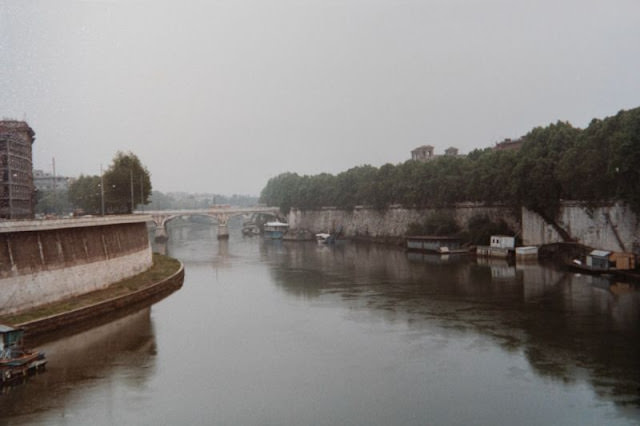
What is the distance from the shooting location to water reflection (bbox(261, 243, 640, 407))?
819 inches

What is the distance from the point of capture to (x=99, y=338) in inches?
1019

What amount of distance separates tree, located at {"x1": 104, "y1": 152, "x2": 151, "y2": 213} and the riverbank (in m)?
23.4

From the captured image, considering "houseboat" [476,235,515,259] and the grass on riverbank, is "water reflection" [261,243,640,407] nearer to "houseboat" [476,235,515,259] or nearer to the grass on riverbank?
"houseboat" [476,235,515,259]

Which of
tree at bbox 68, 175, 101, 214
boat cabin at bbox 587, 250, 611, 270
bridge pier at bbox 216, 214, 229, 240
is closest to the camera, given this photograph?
boat cabin at bbox 587, 250, 611, 270

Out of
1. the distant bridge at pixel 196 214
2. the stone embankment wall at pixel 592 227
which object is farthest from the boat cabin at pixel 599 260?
the distant bridge at pixel 196 214

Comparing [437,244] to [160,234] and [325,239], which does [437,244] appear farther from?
[160,234]

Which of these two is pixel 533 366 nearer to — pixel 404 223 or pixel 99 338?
pixel 99 338

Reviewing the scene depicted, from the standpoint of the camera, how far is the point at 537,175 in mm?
52000

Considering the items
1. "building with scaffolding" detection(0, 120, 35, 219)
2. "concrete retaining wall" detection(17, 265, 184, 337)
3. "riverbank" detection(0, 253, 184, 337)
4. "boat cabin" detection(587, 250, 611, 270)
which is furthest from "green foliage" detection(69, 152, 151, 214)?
"boat cabin" detection(587, 250, 611, 270)

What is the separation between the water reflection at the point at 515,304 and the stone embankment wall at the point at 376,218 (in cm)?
1140

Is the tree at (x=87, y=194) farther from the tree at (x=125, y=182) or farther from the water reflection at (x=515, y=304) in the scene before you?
the water reflection at (x=515, y=304)

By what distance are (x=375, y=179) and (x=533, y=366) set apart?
71.1 meters

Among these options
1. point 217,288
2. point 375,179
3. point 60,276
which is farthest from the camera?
point 375,179

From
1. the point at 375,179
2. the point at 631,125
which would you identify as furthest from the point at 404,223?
the point at 631,125
